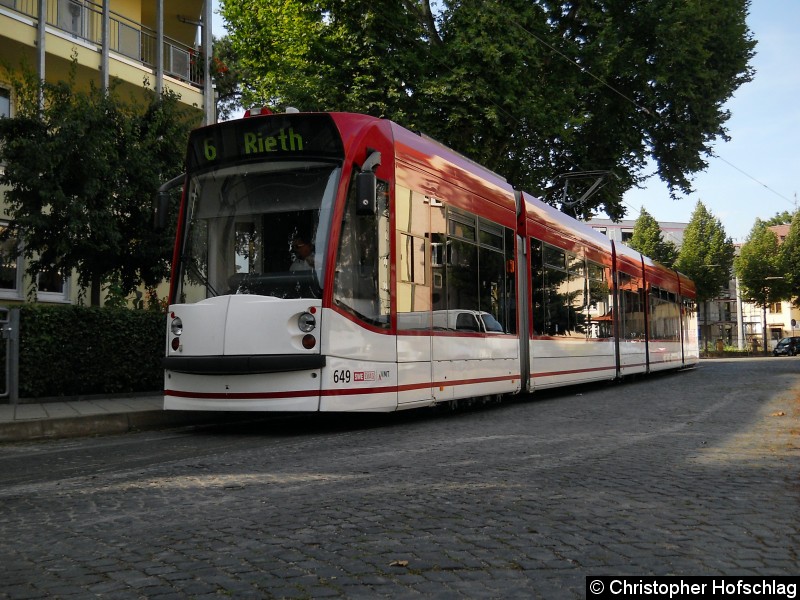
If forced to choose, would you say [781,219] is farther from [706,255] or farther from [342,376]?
[342,376]

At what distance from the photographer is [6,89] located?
19.6 metres

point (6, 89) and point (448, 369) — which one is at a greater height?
point (6, 89)

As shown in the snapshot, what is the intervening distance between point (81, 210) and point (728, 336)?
333ft

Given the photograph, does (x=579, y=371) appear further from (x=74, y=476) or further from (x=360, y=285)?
(x=74, y=476)

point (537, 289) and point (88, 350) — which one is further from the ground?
point (537, 289)

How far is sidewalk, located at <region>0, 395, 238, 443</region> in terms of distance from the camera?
932 cm

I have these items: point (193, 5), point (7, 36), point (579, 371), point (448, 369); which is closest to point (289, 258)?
point (448, 369)

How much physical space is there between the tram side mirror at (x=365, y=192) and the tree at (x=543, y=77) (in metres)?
11.7

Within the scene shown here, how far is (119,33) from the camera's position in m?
21.3

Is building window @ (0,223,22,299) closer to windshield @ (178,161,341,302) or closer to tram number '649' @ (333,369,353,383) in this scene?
windshield @ (178,161,341,302)

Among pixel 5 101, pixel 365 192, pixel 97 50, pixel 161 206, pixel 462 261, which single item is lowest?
pixel 462 261

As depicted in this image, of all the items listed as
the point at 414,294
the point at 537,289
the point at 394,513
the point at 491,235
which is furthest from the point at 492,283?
the point at 394,513

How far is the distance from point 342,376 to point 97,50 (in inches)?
569

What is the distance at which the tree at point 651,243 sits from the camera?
7438 centimetres
